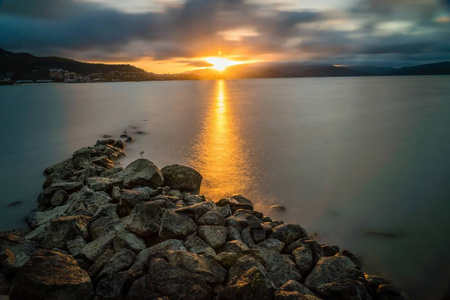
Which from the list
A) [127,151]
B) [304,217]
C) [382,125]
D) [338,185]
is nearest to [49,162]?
[127,151]

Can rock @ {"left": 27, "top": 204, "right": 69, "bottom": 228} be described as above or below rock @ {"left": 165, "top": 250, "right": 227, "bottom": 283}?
below

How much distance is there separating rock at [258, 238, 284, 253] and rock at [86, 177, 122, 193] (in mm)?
5436

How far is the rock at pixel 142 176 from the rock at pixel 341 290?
6532mm

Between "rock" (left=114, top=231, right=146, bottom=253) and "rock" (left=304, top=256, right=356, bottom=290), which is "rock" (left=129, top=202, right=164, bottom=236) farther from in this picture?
"rock" (left=304, top=256, right=356, bottom=290)

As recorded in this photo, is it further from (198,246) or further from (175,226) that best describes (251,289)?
(175,226)

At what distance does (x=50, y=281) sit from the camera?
428 centimetres

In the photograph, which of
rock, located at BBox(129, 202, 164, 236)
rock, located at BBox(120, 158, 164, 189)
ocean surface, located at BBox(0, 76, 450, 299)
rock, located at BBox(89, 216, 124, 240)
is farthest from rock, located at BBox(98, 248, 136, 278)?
ocean surface, located at BBox(0, 76, 450, 299)

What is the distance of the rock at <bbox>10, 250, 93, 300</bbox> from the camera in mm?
4195

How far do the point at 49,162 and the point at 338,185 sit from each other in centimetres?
1544

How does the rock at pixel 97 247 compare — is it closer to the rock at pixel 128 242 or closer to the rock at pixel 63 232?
the rock at pixel 128 242

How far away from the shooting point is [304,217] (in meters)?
9.18

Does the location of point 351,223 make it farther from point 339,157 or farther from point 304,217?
point 339,157

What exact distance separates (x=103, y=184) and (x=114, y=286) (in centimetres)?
515

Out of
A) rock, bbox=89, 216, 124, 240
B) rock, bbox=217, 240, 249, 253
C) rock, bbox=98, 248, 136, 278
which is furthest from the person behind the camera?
rock, bbox=89, 216, 124, 240
